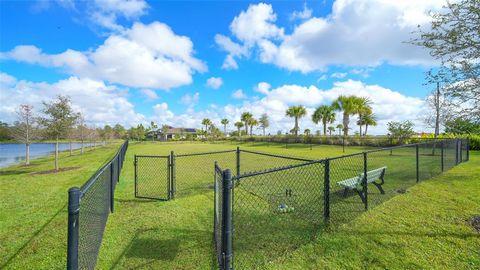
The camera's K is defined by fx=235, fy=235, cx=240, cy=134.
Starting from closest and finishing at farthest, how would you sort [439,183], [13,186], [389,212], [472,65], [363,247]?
[363,247]
[472,65]
[389,212]
[439,183]
[13,186]

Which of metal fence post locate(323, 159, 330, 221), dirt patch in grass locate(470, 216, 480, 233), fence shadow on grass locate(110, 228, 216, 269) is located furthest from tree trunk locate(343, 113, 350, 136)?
fence shadow on grass locate(110, 228, 216, 269)

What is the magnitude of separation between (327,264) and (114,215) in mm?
4536

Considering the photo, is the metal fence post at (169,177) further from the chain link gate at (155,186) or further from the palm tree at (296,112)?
the palm tree at (296,112)

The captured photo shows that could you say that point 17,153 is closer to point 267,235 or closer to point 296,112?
point 267,235

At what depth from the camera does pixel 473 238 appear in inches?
152

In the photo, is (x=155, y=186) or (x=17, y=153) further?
(x=17, y=153)

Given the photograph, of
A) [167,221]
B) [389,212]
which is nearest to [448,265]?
[389,212]

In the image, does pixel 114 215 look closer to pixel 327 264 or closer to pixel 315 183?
pixel 327 264

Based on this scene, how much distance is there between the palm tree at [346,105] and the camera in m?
30.2

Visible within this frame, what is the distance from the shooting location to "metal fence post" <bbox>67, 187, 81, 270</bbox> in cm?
183

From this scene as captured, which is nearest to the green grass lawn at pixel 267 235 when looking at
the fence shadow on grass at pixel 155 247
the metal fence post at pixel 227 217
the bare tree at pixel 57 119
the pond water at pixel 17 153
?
the fence shadow on grass at pixel 155 247

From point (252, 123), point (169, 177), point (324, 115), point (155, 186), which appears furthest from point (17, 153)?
point (252, 123)

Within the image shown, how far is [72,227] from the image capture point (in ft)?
6.05

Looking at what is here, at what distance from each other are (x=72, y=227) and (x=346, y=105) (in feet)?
107
